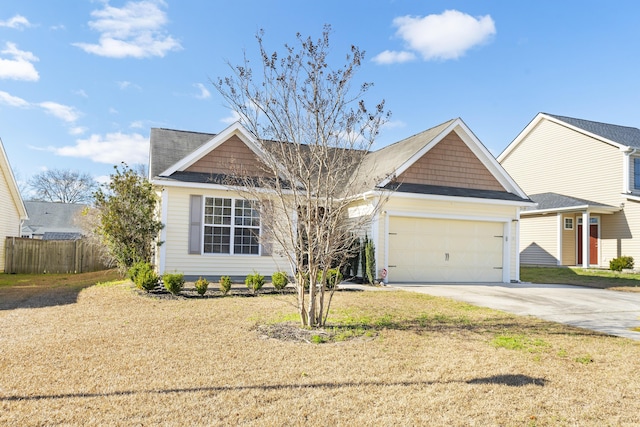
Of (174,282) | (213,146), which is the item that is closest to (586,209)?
(213,146)

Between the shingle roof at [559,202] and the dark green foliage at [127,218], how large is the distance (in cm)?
1871

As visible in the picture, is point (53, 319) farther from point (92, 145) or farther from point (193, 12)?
point (92, 145)

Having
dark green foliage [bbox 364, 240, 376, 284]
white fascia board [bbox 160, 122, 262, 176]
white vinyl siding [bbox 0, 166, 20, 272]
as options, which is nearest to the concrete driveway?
dark green foliage [bbox 364, 240, 376, 284]

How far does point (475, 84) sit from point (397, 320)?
11.2 metres

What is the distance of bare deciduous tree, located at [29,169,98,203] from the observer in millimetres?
55281

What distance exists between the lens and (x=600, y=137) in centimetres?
2275

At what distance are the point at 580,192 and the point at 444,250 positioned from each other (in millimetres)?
12410

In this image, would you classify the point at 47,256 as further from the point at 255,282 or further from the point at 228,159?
the point at 255,282

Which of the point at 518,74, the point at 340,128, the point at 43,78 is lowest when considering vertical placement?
the point at 340,128

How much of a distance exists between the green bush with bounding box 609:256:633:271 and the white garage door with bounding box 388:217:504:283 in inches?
294

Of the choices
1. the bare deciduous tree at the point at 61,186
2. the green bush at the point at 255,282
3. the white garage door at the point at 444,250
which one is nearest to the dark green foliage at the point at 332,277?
the green bush at the point at 255,282

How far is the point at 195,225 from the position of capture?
46.5 ft

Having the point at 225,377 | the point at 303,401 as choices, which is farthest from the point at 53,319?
the point at 303,401

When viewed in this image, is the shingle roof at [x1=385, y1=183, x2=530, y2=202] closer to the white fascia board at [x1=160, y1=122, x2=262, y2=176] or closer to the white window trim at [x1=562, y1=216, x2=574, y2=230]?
the white fascia board at [x1=160, y1=122, x2=262, y2=176]
